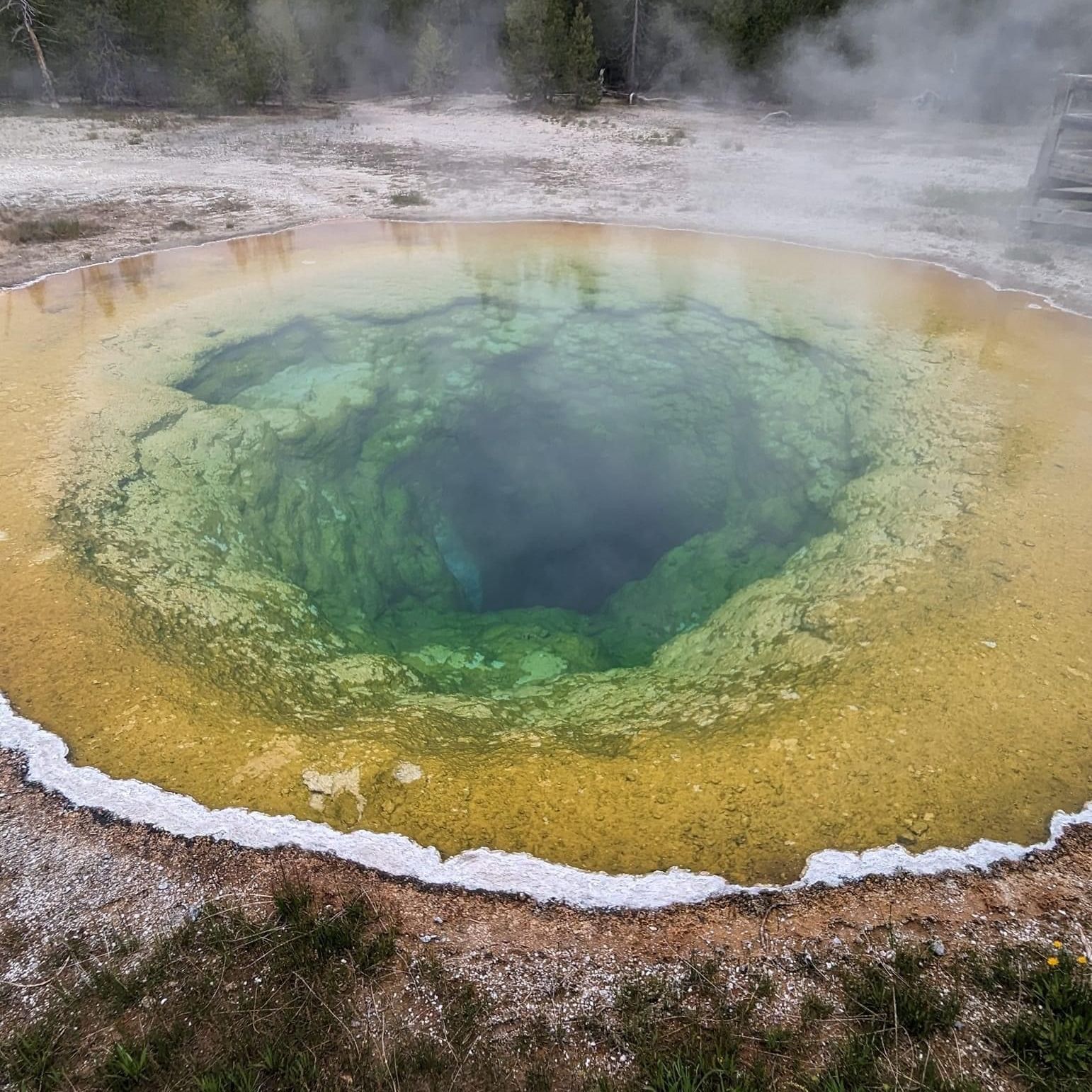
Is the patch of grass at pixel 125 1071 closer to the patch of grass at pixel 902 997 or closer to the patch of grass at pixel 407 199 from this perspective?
the patch of grass at pixel 902 997

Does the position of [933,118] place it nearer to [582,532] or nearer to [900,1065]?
[582,532]

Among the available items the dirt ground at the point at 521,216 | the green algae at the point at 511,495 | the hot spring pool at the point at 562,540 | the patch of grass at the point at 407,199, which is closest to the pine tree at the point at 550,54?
the dirt ground at the point at 521,216

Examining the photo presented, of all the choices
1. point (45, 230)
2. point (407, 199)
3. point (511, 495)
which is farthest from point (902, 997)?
point (45, 230)

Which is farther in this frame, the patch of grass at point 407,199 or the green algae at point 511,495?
the patch of grass at point 407,199

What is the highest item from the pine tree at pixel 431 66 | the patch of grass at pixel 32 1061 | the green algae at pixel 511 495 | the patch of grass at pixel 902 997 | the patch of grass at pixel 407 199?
the pine tree at pixel 431 66

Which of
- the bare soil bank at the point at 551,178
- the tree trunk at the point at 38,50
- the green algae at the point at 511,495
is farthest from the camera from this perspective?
the tree trunk at the point at 38,50

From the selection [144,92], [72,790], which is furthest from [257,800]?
[144,92]
